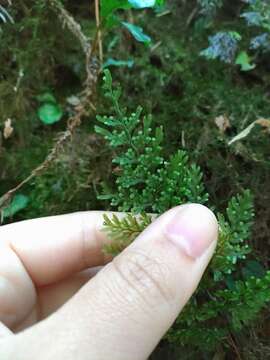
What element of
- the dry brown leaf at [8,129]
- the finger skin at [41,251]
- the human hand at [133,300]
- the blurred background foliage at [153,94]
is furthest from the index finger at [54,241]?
the dry brown leaf at [8,129]

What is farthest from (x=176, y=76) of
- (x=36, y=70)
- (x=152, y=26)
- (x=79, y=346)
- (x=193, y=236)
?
(x=79, y=346)

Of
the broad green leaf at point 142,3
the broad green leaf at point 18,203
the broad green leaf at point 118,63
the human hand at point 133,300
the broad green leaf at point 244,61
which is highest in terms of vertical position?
the broad green leaf at point 142,3

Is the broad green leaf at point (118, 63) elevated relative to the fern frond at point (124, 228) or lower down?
elevated

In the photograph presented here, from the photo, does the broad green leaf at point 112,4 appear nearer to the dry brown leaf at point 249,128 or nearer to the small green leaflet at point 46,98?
the small green leaflet at point 46,98

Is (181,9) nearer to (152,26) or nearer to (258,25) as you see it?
(152,26)

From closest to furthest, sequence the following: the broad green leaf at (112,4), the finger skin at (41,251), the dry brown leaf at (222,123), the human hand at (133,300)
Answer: the human hand at (133,300)
the finger skin at (41,251)
the broad green leaf at (112,4)
the dry brown leaf at (222,123)

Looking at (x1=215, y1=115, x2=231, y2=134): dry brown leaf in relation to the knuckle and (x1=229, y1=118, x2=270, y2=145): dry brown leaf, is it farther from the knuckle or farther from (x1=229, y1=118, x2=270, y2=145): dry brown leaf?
the knuckle

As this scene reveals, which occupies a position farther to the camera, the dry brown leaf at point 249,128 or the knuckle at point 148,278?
the dry brown leaf at point 249,128
